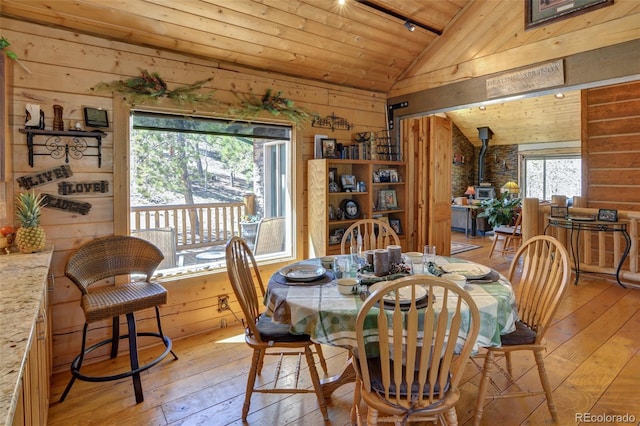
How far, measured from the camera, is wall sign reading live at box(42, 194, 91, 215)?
2.52 metres

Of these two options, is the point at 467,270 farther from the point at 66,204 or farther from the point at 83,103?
the point at 83,103

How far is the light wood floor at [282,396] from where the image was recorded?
6.70 ft

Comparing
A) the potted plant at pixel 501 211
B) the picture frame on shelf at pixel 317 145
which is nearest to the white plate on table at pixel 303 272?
the picture frame on shelf at pixel 317 145

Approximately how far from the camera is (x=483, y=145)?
10.1 m

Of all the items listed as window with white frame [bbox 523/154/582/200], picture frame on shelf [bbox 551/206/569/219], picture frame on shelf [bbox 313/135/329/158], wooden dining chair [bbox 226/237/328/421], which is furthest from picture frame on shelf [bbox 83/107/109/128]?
window with white frame [bbox 523/154/582/200]

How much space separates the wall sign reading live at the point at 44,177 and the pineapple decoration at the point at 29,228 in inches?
5.3

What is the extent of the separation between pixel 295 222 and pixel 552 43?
2.80 meters

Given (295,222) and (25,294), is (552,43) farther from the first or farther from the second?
(25,294)

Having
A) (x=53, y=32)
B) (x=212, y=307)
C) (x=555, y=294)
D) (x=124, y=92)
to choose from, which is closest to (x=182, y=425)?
(x=212, y=307)

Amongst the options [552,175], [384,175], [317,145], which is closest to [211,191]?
[317,145]

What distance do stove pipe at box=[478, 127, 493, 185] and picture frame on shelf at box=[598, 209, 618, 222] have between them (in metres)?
6.11

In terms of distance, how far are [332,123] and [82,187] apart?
8.12ft

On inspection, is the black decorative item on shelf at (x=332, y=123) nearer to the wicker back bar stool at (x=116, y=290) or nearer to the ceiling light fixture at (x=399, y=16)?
the ceiling light fixture at (x=399, y=16)

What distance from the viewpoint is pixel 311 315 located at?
166 cm
